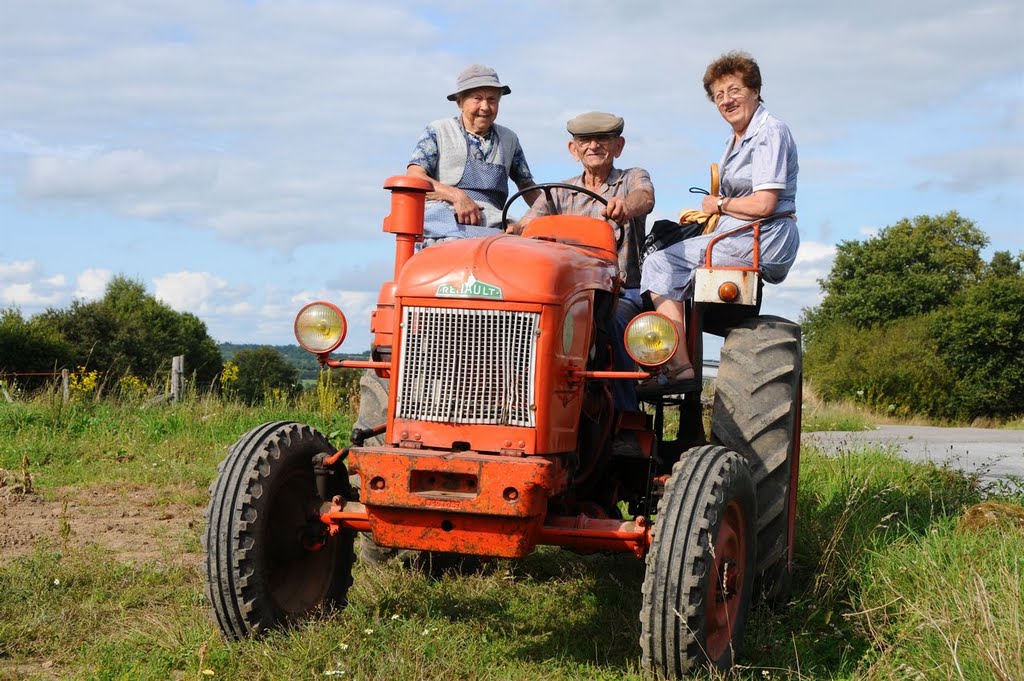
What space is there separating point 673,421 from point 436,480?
8.58m

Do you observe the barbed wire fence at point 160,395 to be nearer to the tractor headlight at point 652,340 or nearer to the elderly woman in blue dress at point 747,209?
the elderly woman in blue dress at point 747,209

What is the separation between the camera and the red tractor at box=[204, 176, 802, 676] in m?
3.85

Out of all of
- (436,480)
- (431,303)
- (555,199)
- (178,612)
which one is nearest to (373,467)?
(436,480)

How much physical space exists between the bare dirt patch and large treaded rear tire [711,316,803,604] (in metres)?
3.08

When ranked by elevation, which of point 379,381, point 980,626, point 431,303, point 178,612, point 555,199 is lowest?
point 178,612

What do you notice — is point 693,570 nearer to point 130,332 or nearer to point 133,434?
point 133,434

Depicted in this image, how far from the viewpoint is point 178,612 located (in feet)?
16.2

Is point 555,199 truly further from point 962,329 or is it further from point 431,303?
point 962,329

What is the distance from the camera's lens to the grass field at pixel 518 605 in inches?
164

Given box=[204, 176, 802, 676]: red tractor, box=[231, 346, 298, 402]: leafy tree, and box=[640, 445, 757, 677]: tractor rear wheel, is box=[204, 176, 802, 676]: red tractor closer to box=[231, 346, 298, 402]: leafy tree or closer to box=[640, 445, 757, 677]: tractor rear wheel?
box=[640, 445, 757, 677]: tractor rear wheel

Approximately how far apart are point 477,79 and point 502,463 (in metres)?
3.14

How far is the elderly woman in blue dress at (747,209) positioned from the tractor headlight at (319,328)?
165cm

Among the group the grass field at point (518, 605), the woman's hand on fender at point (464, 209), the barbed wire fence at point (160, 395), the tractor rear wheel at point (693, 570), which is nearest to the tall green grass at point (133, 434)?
the barbed wire fence at point (160, 395)

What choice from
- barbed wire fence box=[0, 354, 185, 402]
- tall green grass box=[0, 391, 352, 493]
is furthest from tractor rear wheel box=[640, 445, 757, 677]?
barbed wire fence box=[0, 354, 185, 402]
